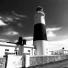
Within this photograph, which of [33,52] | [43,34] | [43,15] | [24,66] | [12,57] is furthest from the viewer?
[43,15]

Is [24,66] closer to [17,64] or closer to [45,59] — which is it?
[17,64]

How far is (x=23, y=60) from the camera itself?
627 inches

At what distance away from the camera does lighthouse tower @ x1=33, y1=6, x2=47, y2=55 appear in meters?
28.8

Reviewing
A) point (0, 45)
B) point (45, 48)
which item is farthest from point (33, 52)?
point (0, 45)

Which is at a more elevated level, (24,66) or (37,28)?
(37,28)

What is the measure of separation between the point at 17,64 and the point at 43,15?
20.9 m

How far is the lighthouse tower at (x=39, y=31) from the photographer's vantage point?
1135 inches

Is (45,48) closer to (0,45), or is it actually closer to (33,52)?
(33,52)

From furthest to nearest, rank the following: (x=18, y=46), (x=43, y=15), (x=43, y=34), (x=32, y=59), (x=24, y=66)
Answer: (x=43, y=15) → (x=43, y=34) → (x=18, y=46) → (x=32, y=59) → (x=24, y=66)

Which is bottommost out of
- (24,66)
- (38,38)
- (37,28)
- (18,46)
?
(24,66)

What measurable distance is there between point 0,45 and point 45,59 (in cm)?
1005

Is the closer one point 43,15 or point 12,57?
point 12,57

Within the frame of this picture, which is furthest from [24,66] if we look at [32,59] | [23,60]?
[32,59]

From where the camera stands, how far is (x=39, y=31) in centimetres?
3011
